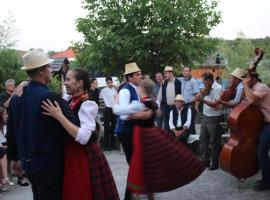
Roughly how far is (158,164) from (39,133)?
2110 mm

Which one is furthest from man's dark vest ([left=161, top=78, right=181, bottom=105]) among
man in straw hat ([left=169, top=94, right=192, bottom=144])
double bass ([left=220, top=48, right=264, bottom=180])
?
double bass ([left=220, top=48, right=264, bottom=180])

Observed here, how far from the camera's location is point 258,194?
6.59m

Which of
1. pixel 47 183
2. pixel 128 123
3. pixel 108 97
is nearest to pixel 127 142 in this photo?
pixel 128 123

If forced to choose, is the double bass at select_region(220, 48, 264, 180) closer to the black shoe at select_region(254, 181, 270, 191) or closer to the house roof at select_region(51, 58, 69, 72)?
the black shoe at select_region(254, 181, 270, 191)

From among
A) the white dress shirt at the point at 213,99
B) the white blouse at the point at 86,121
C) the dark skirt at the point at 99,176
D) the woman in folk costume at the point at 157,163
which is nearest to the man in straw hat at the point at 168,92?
the white dress shirt at the point at 213,99

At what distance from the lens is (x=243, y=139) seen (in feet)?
21.8

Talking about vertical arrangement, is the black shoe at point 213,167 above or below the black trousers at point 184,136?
below

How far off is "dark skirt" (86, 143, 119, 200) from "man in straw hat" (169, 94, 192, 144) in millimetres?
4997

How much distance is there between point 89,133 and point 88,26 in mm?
10985

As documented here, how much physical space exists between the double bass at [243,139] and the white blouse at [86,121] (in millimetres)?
3153

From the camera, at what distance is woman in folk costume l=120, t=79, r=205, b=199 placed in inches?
207

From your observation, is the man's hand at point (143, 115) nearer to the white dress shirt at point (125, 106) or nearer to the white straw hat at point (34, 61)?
the white dress shirt at point (125, 106)

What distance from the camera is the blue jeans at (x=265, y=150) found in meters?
6.52

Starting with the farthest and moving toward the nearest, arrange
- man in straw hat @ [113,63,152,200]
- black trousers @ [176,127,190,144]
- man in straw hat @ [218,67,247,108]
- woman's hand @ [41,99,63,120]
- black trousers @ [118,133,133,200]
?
black trousers @ [176,127,190,144]
man in straw hat @ [218,67,247,108]
black trousers @ [118,133,133,200]
man in straw hat @ [113,63,152,200]
woman's hand @ [41,99,63,120]
